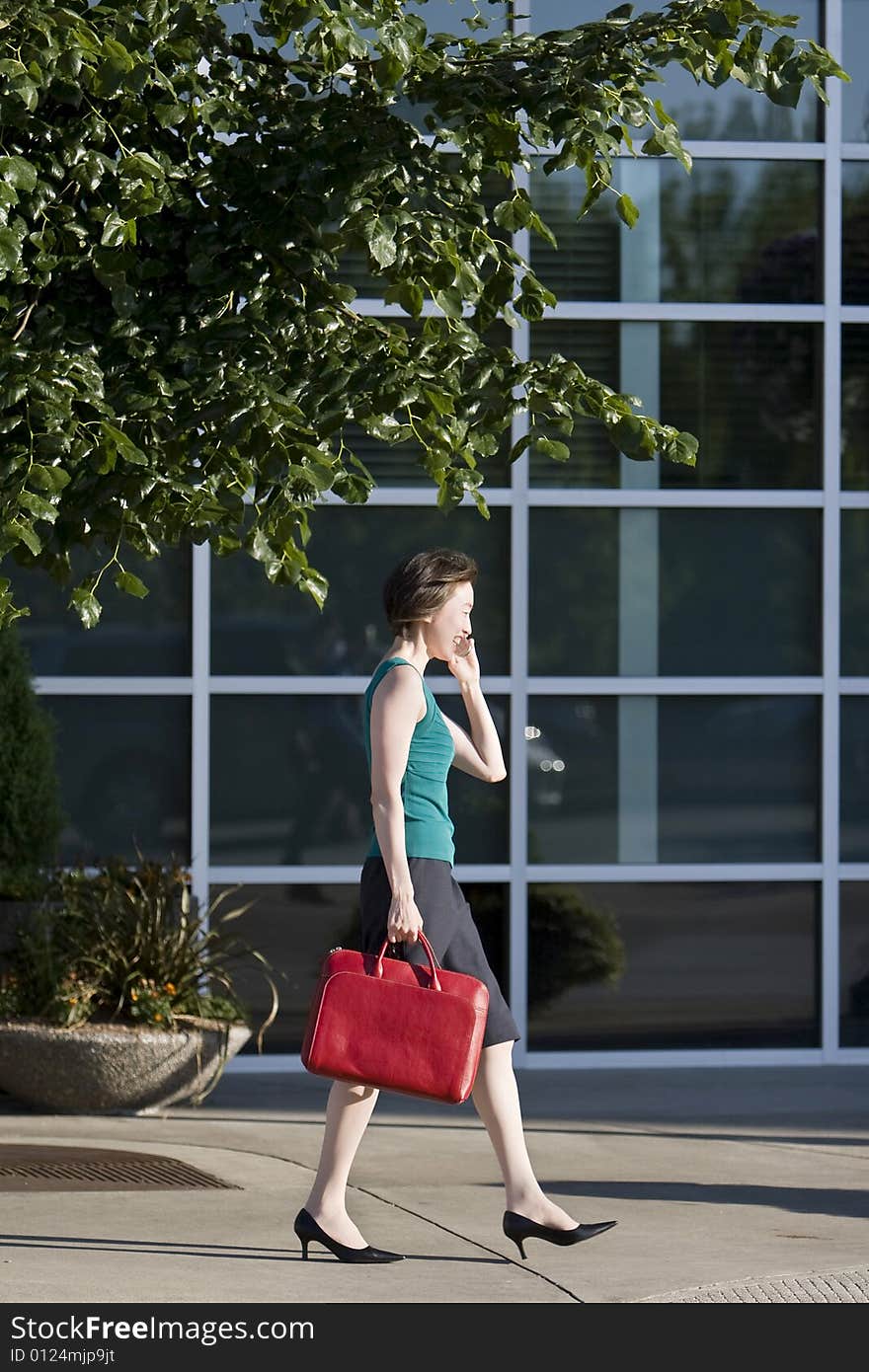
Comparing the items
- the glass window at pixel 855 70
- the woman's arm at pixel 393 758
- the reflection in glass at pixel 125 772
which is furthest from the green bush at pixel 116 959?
the glass window at pixel 855 70

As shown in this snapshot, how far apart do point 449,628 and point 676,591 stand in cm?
403

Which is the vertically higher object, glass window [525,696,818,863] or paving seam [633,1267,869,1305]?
glass window [525,696,818,863]

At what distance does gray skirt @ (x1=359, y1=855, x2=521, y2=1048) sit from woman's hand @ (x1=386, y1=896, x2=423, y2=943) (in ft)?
0.24

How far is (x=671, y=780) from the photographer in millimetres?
9016

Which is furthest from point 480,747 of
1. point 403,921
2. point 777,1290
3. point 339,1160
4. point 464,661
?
point 777,1290

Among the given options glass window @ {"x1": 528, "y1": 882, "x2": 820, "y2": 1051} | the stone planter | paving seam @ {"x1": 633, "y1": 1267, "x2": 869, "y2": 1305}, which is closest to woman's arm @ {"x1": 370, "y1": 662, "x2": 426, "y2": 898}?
paving seam @ {"x1": 633, "y1": 1267, "x2": 869, "y2": 1305}

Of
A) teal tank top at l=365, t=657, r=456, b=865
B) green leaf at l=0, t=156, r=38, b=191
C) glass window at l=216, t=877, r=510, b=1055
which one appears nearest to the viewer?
green leaf at l=0, t=156, r=38, b=191

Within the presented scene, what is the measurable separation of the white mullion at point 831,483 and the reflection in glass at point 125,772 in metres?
3.00

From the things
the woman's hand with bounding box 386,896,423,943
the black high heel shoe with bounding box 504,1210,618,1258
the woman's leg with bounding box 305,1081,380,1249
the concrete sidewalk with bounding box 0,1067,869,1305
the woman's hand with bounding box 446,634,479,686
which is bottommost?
the concrete sidewalk with bounding box 0,1067,869,1305

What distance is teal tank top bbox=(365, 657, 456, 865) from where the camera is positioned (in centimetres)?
513

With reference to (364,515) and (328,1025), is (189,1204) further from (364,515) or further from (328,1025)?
(364,515)

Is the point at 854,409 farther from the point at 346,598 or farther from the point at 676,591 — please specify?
the point at 346,598

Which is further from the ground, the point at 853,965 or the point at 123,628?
the point at 123,628

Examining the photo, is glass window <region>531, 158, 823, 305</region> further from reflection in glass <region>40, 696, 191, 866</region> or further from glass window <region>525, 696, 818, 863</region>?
reflection in glass <region>40, 696, 191, 866</region>
